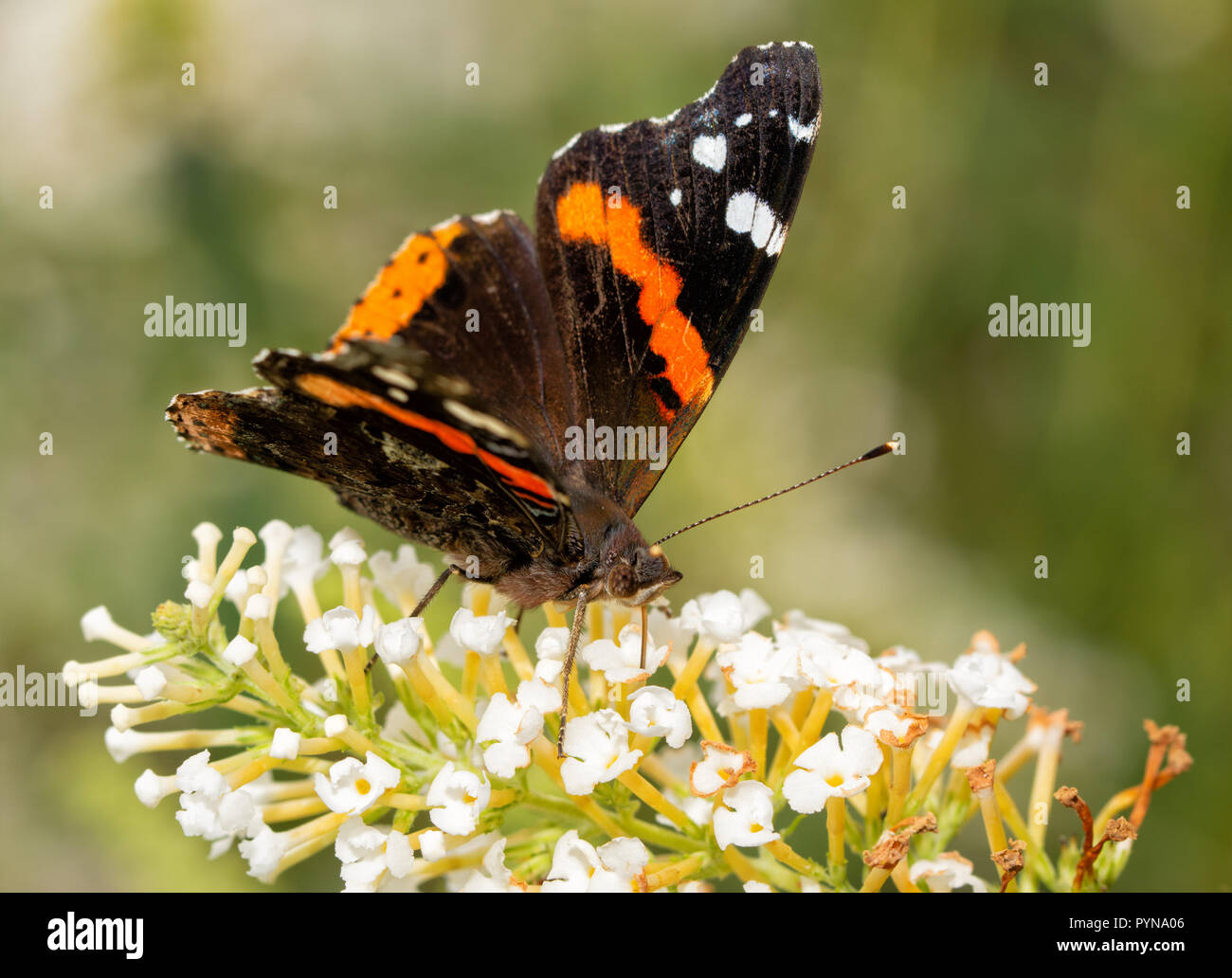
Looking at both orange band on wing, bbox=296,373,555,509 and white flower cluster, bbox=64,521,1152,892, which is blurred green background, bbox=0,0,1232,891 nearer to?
white flower cluster, bbox=64,521,1152,892

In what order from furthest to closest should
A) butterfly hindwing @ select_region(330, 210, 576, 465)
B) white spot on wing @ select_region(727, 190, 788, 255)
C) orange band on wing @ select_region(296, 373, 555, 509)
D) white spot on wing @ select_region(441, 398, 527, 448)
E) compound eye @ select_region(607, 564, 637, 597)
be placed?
white spot on wing @ select_region(727, 190, 788, 255) → butterfly hindwing @ select_region(330, 210, 576, 465) → compound eye @ select_region(607, 564, 637, 597) → orange band on wing @ select_region(296, 373, 555, 509) → white spot on wing @ select_region(441, 398, 527, 448)

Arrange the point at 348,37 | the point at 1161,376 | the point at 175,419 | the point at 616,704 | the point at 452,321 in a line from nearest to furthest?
the point at 616,704 → the point at 175,419 → the point at 452,321 → the point at 1161,376 → the point at 348,37

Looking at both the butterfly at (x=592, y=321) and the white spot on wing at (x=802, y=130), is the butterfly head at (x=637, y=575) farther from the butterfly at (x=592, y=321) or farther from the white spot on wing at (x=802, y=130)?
the white spot on wing at (x=802, y=130)

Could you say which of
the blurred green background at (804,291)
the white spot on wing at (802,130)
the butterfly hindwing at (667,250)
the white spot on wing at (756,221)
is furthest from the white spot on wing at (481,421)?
the blurred green background at (804,291)

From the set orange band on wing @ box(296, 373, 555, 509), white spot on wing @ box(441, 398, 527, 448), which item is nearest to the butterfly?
orange band on wing @ box(296, 373, 555, 509)
